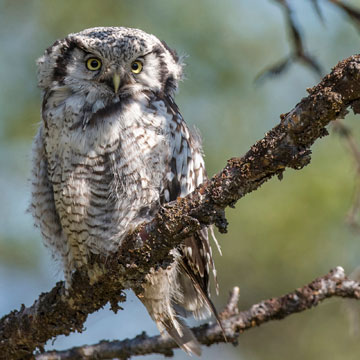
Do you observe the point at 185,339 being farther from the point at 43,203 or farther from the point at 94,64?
the point at 94,64

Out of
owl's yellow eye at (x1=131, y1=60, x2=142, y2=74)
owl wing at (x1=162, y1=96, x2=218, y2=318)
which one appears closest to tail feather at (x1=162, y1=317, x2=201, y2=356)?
owl wing at (x1=162, y1=96, x2=218, y2=318)

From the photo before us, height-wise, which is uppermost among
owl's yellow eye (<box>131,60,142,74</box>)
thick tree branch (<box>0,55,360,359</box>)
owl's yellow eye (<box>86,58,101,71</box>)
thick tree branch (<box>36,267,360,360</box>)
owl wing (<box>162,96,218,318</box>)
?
owl's yellow eye (<box>86,58,101,71</box>)

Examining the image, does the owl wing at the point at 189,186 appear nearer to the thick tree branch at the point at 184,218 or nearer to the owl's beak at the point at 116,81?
the owl's beak at the point at 116,81

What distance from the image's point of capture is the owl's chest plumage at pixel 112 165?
3.49m

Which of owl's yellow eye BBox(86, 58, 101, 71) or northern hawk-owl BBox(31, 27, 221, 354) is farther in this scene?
owl's yellow eye BBox(86, 58, 101, 71)

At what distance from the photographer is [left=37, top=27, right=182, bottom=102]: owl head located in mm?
3705

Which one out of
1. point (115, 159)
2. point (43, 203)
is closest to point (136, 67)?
point (115, 159)

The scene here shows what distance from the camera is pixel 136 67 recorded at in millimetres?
3867

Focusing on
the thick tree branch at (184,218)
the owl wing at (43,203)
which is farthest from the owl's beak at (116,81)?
the thick tree branch at (184,218)

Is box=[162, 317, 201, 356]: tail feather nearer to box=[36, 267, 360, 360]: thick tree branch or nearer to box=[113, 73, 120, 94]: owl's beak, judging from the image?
box=[36, 267, 360, 360]: thick tree branch

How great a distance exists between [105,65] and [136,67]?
0.77 feet

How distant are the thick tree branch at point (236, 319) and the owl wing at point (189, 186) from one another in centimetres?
17

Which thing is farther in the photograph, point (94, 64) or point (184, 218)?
point (94, 64)

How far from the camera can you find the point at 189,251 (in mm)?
3691
